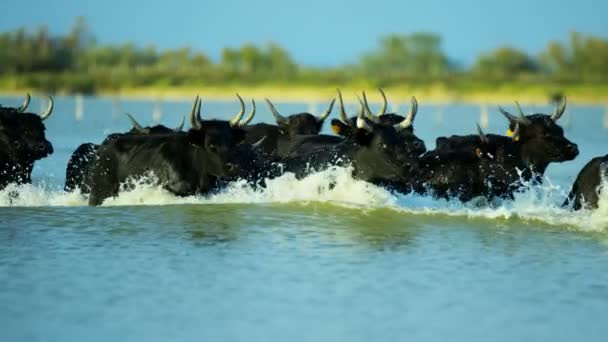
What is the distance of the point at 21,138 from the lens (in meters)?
14.8

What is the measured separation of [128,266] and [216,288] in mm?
1095

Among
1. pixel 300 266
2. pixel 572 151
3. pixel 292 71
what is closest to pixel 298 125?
pixel 572 151

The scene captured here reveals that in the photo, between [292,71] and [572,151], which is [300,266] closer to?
[572,151]

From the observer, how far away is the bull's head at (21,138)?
14766 millimetres

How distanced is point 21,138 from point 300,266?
5.93 metres

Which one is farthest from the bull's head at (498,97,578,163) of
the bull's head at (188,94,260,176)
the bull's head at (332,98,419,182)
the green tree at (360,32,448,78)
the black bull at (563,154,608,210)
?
the green tree at (360,32,448,78)

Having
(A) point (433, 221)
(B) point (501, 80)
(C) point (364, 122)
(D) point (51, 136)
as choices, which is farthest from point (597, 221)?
(B) point (501, 80)

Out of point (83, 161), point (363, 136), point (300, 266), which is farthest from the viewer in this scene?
point (83, 161)

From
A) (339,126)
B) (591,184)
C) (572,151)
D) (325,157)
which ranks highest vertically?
(339,126)

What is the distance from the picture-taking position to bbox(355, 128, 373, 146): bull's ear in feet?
42.9

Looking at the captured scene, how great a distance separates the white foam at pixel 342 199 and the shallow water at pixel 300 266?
2 centimetres

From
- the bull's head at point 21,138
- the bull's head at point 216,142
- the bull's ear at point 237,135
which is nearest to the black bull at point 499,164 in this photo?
the bull's ear at point 237,135

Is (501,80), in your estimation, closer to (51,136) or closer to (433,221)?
(51,136)

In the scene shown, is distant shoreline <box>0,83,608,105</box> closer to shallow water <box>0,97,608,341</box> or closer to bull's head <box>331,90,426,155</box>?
bull's head <box>331,90,426,155</box>
